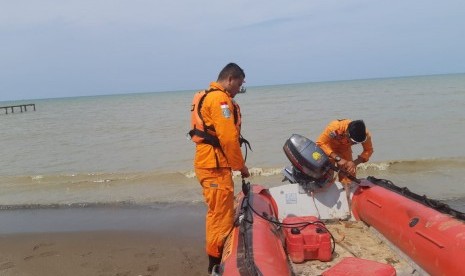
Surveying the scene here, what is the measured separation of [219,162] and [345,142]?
1.75 m

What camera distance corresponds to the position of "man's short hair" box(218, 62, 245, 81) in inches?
115

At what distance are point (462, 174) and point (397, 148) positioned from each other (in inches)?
97.4

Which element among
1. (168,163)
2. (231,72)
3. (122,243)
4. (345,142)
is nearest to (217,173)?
(231,72)

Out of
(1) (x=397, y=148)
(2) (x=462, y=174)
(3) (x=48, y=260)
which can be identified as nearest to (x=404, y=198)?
(3) (x=48, y=260)

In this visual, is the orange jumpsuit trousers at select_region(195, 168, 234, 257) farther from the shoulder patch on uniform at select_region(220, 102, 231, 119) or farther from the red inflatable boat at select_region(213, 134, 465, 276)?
the shoulder patch on uniform at select_region(220, 102, 231, 119)

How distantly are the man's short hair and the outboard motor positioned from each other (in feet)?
4.10

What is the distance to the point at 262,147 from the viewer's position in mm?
10742

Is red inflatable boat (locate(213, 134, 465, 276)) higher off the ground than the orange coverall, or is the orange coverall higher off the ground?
the orange coverall

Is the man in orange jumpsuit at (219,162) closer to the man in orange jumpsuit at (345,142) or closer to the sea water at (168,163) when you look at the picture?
the man in orange jumpsuit at (345,142)

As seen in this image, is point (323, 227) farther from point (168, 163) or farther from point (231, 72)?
point (168, 163)

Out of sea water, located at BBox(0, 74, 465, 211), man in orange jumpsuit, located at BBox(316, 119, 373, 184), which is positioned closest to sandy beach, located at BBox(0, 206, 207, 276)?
sea water, located at BBox(0, 74, 465, 211)

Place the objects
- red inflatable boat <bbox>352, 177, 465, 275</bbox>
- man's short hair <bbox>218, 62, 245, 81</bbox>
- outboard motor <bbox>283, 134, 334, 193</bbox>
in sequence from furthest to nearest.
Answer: outboard motor <bbox>283, 134, 334, 193</bbox>, man's short hair <bbox>218, 62, 245, 81</bbox>, red inflatable boat <bbox>352, 177, 465, 275</bbox>

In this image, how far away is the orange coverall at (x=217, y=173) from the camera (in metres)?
2.77

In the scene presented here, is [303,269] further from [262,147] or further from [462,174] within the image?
[262,147]
